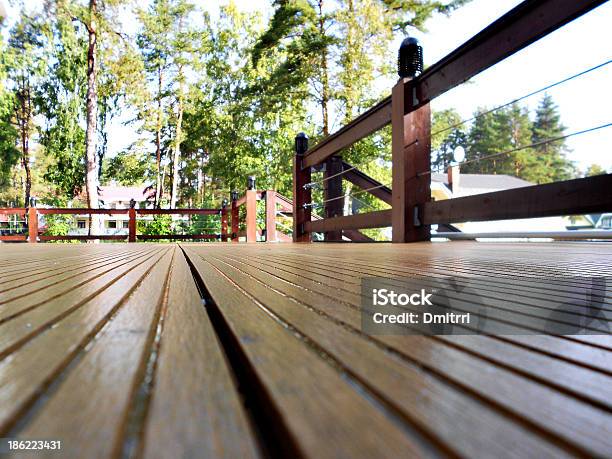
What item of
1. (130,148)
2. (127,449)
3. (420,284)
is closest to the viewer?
(127,449)

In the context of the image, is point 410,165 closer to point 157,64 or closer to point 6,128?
point 157,64

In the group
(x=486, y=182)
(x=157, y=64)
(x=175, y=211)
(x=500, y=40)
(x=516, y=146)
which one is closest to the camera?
(x=500, y=40)

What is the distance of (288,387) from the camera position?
0.25m

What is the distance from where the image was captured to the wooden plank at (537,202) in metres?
1.39

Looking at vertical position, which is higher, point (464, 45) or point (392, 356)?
point (464, 45)

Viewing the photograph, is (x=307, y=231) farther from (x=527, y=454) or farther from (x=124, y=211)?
(x=124, y=211)

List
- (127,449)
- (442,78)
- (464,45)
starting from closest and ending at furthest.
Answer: (127,449), (464,45), (442,78)

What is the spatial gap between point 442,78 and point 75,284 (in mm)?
1855

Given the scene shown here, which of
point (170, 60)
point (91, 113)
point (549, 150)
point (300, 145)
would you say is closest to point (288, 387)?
point (300, 145)

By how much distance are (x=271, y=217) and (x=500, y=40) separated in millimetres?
3786

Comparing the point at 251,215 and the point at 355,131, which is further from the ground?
the point at 355,131

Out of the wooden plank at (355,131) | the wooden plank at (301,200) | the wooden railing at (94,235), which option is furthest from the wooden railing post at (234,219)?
the wooden plank at (355,131)

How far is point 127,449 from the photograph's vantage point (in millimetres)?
193

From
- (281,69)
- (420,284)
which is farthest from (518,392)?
(281,69)
